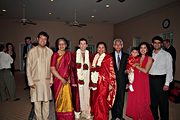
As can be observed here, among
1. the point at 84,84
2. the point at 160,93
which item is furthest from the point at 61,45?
the point at 160,93

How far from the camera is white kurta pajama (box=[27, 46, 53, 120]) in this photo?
3.06 metres

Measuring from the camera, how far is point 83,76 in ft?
11.5

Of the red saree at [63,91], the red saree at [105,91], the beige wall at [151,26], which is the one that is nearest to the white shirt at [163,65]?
the red saree at [105,91]

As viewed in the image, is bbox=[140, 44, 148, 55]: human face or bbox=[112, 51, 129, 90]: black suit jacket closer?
bbox=[140, 44, 148, 55]: human face

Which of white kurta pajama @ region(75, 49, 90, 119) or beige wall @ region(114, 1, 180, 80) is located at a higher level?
beige wall @ region(114, 1, 180, 80)

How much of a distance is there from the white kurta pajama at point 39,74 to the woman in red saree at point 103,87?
86cm

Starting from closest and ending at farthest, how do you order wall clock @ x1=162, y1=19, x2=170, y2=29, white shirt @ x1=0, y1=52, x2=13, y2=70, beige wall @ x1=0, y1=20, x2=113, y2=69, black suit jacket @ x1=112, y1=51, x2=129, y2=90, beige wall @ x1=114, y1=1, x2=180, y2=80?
black suit jacket @ x1=112, y1=51, x2=129, y2=90 < white shirt @ x1=0, y1=52, x2=13, y2=70 < beige wall @ x1=114, y1=1, x2=180, y2=80 < wall clock @ x1=162, y1=19, x2=170, y2=29 < beige wall @ x1=0, y1=20, x2=113, y2=69

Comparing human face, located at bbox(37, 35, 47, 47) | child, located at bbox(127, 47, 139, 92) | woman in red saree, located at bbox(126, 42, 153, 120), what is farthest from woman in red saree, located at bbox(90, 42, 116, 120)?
human face, located at bbox(37, 35, 47, 47)

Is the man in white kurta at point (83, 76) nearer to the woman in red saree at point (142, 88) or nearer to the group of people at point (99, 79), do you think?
the group of people at point (99, 79)

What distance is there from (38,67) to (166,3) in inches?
330

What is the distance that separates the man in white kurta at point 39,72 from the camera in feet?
10.0

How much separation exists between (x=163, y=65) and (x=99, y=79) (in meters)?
1.16

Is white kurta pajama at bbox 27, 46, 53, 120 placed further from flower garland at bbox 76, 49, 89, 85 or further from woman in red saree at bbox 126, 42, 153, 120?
woman in red saree at bbox 126, 42, 153, 120

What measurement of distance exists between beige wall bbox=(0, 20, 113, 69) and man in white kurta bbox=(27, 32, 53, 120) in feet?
39.1
